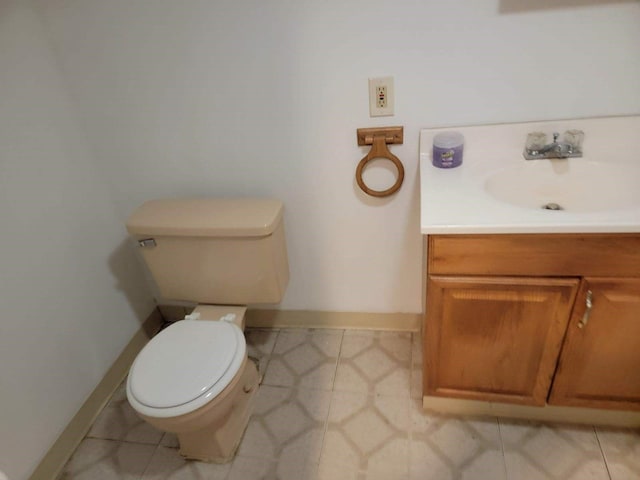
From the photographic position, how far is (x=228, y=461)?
144 centimetres

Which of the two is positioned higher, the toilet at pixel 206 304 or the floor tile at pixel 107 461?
the toilet at pixel 206 304

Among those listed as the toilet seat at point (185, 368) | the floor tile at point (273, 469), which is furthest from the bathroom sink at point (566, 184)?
the floor tile at point (273, 469)

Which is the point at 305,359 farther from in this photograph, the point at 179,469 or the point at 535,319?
the point at 535,319

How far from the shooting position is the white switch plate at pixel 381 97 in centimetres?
129

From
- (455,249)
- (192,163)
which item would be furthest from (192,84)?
(455,249)

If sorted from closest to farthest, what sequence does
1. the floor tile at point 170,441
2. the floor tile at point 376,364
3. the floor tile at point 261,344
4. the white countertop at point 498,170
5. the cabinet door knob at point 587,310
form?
the white countertop at point 498,170 → the cabinet door knob at point 587,310 → the floor tile at point 170,441 → the floor tile at point 376,364 → the floor tile at point 261,344

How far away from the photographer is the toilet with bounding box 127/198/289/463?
1.22 meters

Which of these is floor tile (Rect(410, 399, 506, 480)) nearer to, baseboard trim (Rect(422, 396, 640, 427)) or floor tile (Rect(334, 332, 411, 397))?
baseboard trim (Rect(422, 396, 640, 427))

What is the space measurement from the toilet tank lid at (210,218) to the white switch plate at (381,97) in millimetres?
460

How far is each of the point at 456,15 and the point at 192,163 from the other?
3.26 feet

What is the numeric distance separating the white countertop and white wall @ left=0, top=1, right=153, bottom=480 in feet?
4.06

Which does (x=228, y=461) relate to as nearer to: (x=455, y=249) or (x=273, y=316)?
(x=273, y=316)

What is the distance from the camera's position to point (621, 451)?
1.34 metres

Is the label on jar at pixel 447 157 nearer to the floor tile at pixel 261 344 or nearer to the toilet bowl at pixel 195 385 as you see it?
the toilet bowl at pixel 195 385
